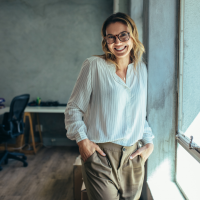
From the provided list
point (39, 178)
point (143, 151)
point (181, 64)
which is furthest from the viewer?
point (39, 178)

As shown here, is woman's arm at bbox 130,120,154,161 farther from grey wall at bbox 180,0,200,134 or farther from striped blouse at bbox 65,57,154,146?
grey wall at bbox 180,0,200,134

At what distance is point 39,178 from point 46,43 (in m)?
2.71

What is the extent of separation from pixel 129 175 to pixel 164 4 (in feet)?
3.74

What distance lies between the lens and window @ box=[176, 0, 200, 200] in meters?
1.12

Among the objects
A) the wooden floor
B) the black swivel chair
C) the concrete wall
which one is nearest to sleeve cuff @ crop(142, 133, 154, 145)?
the wooden floor

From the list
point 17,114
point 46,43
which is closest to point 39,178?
point 17,114

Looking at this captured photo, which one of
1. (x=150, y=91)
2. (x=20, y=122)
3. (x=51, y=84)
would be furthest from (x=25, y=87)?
(x=150, y=91)

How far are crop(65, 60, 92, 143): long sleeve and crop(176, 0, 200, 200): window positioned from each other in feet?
2.02

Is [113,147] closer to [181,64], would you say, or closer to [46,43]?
[181,64]

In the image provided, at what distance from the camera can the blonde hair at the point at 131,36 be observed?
109cm

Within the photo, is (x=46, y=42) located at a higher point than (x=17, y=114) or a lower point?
higher

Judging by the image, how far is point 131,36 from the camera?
109cm

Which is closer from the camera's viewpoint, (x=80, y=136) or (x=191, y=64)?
(x=80, y=136)

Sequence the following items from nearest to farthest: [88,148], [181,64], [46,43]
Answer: [88,148] → [181,64] → [46,43]
